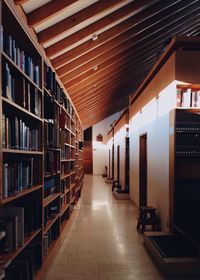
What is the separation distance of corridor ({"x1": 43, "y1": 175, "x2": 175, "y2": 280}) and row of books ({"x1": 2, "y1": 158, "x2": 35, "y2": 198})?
1221mm

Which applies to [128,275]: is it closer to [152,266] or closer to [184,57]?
[152,266]

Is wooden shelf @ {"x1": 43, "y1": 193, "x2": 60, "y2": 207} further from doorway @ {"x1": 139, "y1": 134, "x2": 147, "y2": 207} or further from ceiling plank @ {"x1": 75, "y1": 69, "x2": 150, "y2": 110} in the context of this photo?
ceiling plank @ {"x1": 75, "y1": 69, "x2": 150, "y2": 110}

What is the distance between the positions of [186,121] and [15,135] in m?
2.50

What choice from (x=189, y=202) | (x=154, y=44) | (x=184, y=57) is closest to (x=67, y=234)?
(x=189, y=202)

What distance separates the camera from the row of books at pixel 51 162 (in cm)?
348

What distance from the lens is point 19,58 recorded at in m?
2.42

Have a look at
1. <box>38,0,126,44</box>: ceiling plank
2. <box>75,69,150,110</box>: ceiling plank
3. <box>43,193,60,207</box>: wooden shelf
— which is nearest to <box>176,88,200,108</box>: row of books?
<box>38,0,126,44</box>: ceiling plank

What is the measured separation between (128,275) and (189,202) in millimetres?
1453

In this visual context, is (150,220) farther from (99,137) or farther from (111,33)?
(99,137)

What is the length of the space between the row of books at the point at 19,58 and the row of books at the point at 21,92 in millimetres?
129

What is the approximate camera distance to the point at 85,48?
13.7ft

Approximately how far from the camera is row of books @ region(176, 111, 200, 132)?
12.0ft

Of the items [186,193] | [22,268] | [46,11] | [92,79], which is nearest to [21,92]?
[46,11]

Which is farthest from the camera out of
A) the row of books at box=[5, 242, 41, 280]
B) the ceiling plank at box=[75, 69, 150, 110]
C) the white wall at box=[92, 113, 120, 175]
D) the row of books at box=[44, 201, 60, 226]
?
the white wall at box=[92, 113, 120, 175]
